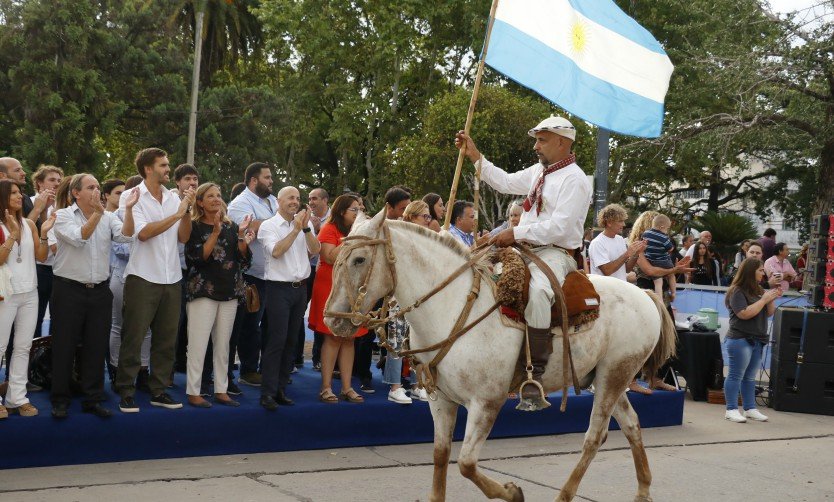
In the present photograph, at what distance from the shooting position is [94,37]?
93.0ft

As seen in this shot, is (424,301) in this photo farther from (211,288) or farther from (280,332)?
(211,288)

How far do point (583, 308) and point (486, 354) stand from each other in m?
0.80

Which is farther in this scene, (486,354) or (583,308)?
(583,308)

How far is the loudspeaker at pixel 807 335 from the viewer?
10.7 metres

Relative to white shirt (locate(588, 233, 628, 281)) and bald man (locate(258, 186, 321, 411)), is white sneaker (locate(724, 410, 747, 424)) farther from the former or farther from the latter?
bald man (locate(258, 186, 321, 411))

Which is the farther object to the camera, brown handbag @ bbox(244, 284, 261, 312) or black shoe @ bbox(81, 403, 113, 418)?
brown handbag @ bbox(244, 284, 261, 312)

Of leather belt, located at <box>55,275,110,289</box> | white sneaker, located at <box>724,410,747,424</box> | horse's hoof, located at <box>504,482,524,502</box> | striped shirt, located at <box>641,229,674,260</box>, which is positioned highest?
striped shirt, located at <box>641,229,674,260</box>

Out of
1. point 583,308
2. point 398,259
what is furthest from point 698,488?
point 398,259

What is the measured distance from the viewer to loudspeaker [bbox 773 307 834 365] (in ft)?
35.1

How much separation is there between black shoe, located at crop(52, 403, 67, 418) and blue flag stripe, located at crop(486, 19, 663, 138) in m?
4.27

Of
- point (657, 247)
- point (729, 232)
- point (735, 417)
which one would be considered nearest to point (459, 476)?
point (735, 417)

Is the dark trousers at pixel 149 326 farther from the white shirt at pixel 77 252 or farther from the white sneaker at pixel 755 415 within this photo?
the white sneaker at pixel 755 415

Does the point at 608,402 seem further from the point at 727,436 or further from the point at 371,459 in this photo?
the point at 727,436

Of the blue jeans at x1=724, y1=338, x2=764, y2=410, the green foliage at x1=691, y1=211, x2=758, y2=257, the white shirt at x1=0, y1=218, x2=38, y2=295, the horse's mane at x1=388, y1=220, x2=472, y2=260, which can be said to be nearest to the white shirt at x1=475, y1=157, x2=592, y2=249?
the horse's mane at x1=388, y1=220, x2=472, y2=260
